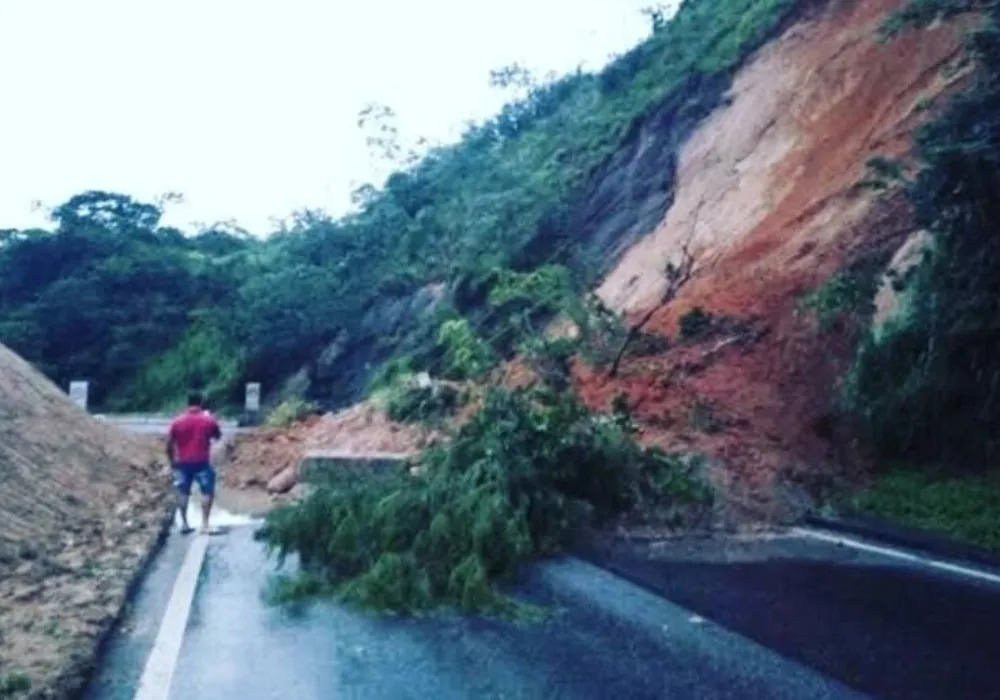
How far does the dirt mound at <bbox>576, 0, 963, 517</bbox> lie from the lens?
13.9m

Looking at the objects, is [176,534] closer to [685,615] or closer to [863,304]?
[685,615]

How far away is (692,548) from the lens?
37.1ft

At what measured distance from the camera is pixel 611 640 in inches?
285

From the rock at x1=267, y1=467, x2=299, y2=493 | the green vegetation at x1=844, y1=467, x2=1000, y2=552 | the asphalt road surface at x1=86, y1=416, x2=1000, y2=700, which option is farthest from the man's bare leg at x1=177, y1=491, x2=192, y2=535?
the green vegetation at x1=844, y1=467, x2=1000, y2=552

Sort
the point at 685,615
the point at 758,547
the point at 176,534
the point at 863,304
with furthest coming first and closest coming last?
the point at 863,304, the point at 176,534, the point at 758,547, the point at 685,615

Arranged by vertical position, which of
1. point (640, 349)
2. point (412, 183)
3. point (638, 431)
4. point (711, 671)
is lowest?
point (711, 671)

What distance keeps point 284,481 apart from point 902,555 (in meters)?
9.46

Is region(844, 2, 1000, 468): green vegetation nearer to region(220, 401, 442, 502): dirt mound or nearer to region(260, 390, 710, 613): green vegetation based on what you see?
region(260, 390, 710, 613): green vegetation

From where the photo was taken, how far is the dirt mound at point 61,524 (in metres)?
6.68

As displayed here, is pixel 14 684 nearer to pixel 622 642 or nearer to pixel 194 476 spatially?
pixel 622 642

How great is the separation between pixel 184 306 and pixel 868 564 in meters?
38.6

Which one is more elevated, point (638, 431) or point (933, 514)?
point (638, 431)

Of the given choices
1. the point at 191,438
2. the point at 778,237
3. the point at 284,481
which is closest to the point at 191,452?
the point at 191,438

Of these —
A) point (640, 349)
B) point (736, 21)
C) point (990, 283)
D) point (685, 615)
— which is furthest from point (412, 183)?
point (685, 615)
